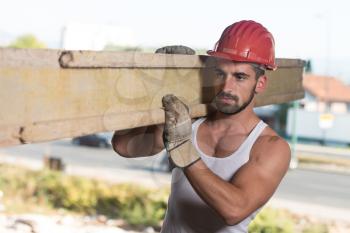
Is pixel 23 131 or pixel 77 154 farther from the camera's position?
pixel 77 154

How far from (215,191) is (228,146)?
15.4 inches

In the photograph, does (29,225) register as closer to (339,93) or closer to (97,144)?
(97,144)

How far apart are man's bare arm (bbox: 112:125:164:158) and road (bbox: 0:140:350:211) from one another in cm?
1377

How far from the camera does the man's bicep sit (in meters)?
2.06

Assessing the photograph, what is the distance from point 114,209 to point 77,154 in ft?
55.6

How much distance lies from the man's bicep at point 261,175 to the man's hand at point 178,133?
8.9 inches

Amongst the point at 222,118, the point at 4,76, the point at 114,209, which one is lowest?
the point at 114,209

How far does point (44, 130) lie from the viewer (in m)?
1.77

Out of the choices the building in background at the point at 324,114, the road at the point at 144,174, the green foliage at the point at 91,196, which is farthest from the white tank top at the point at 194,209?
the building in background at the point at 324,114

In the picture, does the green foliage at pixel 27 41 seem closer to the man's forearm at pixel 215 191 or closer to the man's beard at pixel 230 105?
the man's beard at pixel 230 105

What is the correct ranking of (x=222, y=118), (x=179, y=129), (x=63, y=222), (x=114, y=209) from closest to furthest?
(x=179, y=129), (x=222, y=118), (x=63, y=222), (x=114, y=209)

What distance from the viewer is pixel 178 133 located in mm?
1914

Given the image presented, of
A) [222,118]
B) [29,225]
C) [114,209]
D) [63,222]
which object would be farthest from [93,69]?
[114,209]

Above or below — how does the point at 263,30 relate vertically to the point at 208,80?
above
